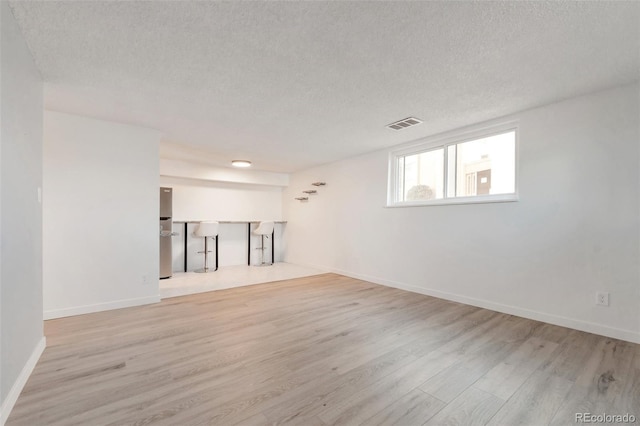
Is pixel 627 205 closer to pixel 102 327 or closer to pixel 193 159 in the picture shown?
pixel 102 327

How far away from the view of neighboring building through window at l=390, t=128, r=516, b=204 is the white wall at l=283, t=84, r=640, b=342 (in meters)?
0.20

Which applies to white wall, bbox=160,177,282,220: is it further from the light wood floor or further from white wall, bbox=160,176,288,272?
the light wood floor

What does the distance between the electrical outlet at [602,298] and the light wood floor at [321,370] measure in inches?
11.9

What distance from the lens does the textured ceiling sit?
1.55 meters

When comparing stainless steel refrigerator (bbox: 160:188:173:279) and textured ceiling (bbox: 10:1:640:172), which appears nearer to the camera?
textured ceiling (bbox: 10:1:640:172)

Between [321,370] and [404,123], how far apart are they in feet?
9.40

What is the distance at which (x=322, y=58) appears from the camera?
1.99 m

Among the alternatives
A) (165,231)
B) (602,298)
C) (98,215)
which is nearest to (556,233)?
(602,298)

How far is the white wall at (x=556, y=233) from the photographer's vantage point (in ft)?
7.73

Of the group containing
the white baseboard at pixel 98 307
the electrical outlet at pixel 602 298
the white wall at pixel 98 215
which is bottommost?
the white baseboard at pixel 98 307

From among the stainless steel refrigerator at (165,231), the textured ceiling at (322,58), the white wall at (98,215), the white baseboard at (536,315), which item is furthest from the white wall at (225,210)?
the white baseboard at (536,315)

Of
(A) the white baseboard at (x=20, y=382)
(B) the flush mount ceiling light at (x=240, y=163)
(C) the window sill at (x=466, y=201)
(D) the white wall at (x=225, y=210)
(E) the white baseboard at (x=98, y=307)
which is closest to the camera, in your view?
(A) the white baseboard at (x=20, y=382)

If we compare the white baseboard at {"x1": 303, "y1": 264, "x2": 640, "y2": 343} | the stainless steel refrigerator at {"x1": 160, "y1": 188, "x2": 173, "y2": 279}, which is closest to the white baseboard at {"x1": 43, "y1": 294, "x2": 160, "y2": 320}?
the stainless steel refrigerator at {"x1": 160, "y1": 188, "x2": 173, "y2": 279}

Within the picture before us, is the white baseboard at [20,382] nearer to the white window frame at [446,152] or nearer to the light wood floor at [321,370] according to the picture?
the light wood floor at [321,370]
